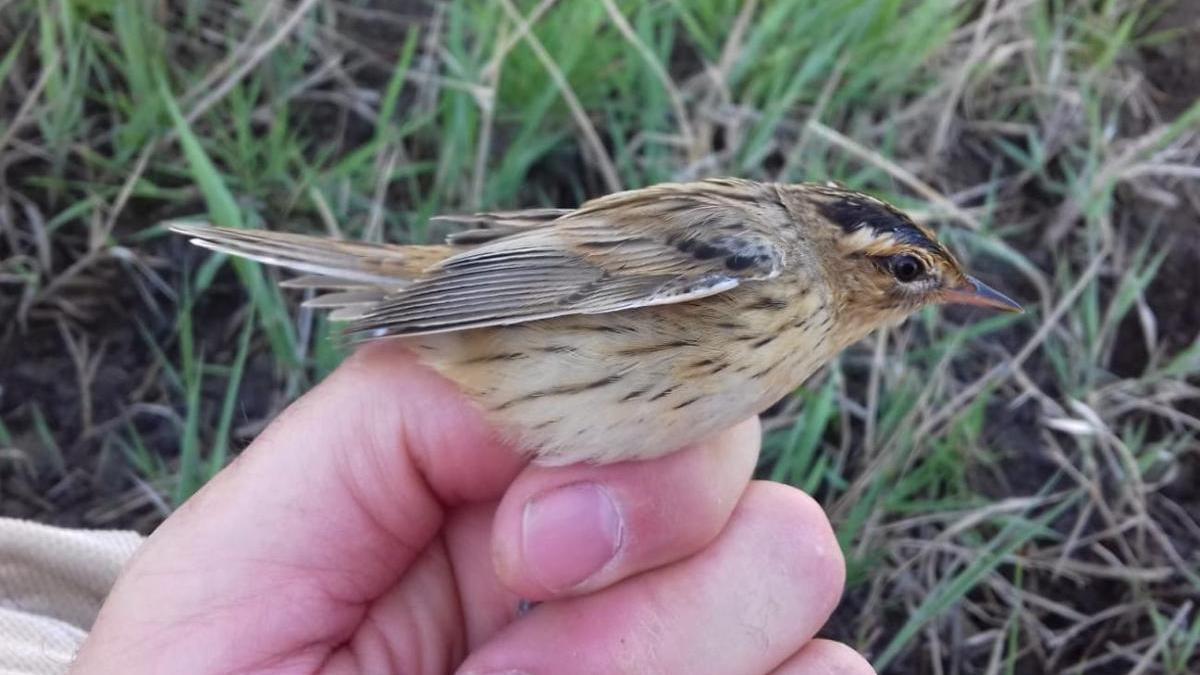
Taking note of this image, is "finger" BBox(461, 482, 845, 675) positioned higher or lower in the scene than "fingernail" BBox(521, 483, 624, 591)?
lower

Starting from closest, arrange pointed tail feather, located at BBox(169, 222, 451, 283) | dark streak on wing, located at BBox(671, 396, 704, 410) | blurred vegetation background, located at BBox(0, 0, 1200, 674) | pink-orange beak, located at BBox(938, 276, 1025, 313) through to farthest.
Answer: dark streak on wing, located at BBox(671, 396, 704, 410) → pointed tail feather, located at BBox(169, 222, 451, 283) → pink-orange beak, located at BBox(938, 276, 1025, 313) → blurred vegetation background, located at BBox(0, 0, 1200, 674)

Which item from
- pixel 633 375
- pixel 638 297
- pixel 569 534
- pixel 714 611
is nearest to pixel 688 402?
pixel 633 375

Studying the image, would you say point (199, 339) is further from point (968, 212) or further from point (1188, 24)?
point (1188, 24)

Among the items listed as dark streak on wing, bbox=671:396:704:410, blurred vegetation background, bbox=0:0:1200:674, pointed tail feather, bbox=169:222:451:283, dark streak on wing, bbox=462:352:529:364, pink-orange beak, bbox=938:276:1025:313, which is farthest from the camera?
blurred vegetation background, bbox=0:0:1200:674

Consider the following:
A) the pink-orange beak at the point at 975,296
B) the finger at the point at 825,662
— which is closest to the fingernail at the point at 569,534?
the finger at the point at 825,662

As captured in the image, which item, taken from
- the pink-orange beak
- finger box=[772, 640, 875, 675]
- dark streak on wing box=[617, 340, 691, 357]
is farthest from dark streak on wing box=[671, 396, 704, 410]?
the pink-orange beak

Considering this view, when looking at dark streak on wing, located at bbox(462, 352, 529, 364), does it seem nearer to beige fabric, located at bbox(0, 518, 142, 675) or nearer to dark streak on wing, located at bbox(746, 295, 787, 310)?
dark streak on wing, located at bbox(746, 295, 787, 310)

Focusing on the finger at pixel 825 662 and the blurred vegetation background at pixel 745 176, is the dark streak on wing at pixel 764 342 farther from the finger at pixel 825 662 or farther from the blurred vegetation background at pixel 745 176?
the blurred vegetation background at pixel 745 176

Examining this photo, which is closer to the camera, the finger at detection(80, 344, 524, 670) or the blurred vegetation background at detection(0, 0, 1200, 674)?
the finger at detection(80, 344, 524, 670)
